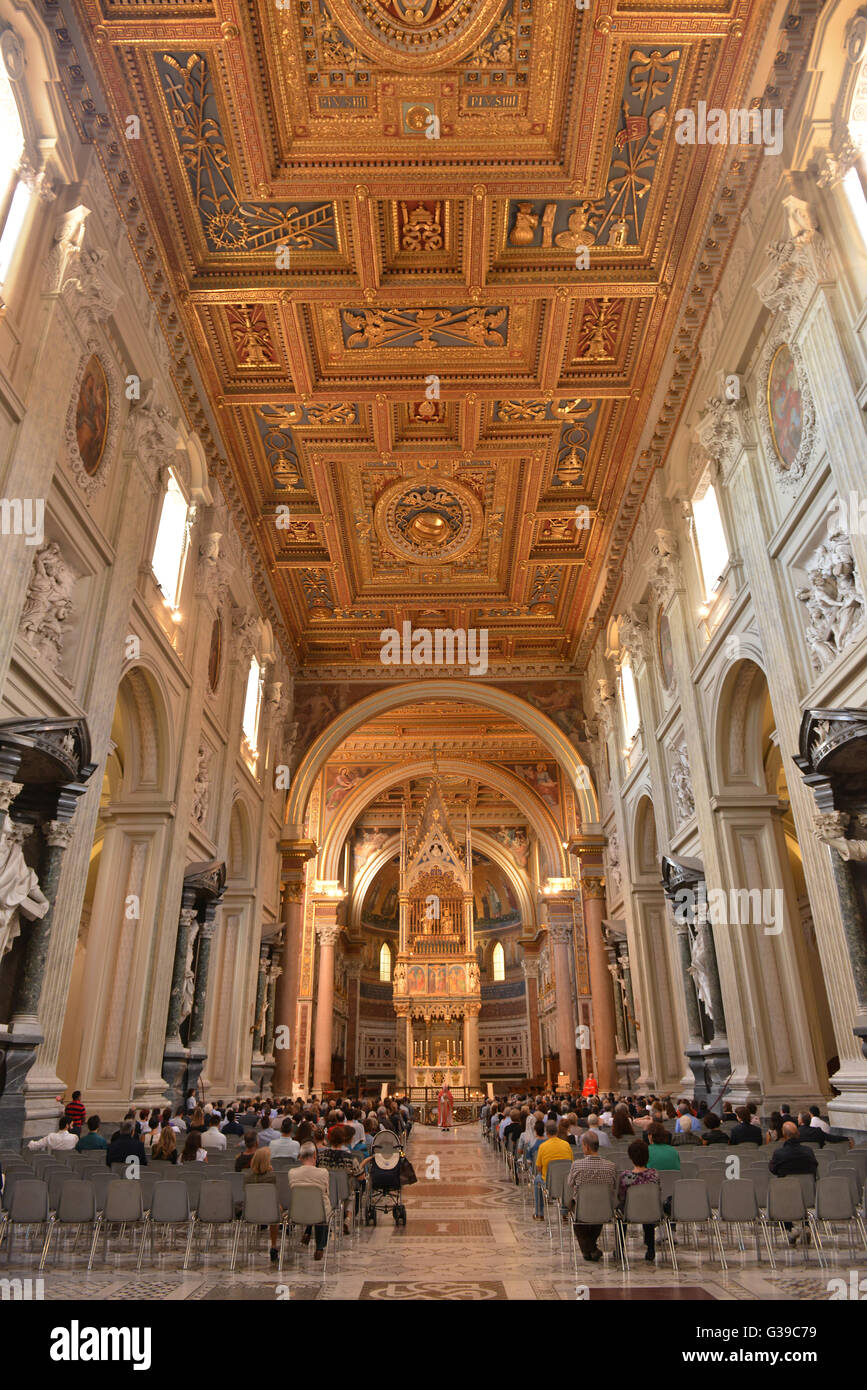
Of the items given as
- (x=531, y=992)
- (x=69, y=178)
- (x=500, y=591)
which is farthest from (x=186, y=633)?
(x=531, y=992)

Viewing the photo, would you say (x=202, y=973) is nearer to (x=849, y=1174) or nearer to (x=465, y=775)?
(x=849, y=1174)

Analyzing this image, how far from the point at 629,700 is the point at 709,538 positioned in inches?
262

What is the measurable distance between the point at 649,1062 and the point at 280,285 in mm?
15375

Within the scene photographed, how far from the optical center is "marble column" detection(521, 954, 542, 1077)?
120 feet

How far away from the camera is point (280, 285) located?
13539mm

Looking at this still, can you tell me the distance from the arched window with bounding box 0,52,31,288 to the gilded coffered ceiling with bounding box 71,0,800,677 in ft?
5.44

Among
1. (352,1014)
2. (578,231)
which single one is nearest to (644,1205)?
(578,231)

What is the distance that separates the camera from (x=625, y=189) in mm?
12297

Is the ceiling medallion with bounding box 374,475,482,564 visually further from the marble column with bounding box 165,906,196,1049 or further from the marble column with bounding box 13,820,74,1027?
the marble column with bounding box 13,820,74,1027

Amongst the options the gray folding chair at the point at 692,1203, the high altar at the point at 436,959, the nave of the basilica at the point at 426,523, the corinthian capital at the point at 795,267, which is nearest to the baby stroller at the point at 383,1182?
the nave of the basilica at the point at 426,523

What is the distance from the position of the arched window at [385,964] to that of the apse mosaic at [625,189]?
114 ft

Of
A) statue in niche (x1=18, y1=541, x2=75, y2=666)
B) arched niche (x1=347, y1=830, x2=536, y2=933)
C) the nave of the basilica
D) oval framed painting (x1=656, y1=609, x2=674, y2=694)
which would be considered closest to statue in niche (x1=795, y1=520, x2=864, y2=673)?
the nave of the basilica

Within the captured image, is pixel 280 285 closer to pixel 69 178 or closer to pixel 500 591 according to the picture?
pixel 69 178

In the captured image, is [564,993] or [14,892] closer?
[14,892]
